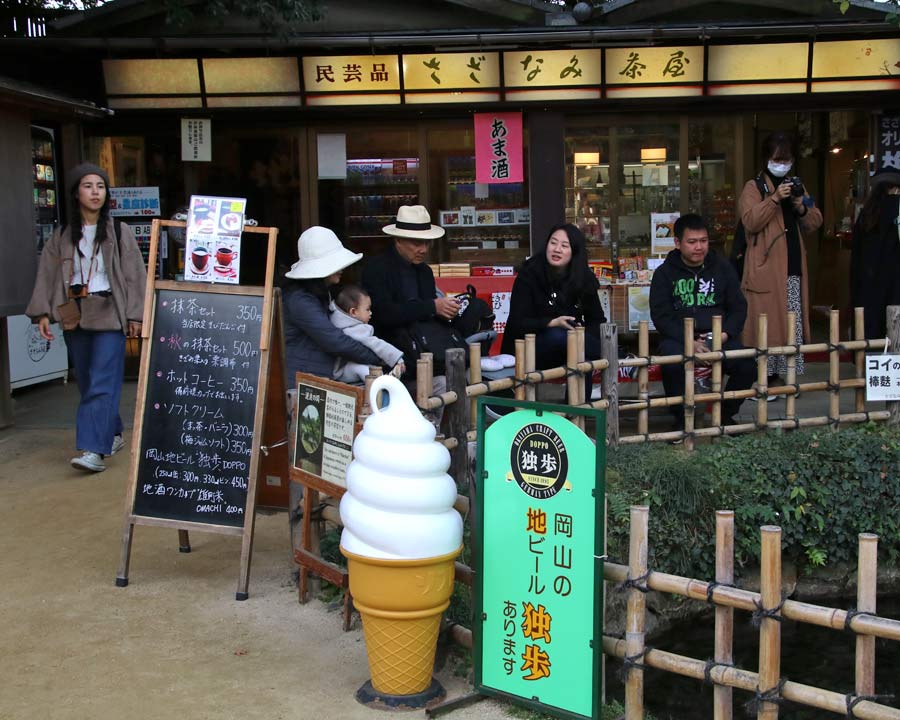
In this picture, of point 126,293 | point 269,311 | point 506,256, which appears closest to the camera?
point 269,311

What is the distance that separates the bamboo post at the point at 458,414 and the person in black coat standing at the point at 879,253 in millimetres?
4513

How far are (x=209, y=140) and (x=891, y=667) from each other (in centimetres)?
695

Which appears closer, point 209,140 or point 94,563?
Result: point 94,563

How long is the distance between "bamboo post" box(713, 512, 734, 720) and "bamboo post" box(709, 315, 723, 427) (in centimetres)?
362

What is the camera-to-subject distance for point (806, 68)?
9398 mm

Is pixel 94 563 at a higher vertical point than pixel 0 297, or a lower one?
lower

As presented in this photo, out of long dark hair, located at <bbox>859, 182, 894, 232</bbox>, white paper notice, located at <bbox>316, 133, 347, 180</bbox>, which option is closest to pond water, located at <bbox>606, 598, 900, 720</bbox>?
long dark hair, located at <bbox>859, 182, 894, 232</bbox>

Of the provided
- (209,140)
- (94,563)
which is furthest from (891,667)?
(209,140)

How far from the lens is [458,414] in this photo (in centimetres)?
562

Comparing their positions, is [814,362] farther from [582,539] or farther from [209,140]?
[582,539]

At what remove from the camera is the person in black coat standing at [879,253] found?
8719 mm

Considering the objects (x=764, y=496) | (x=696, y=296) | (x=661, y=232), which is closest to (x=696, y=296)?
(x=696, y=296)

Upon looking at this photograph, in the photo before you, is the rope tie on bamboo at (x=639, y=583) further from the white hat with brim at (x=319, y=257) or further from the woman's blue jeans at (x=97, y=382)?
the woman's blue jeans at (x=97, y=382)

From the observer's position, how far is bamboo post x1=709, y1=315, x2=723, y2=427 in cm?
719
